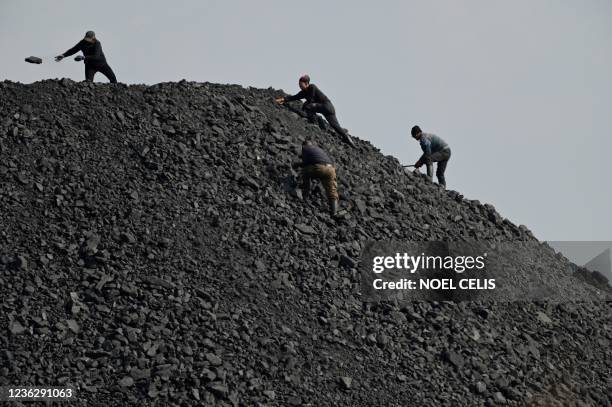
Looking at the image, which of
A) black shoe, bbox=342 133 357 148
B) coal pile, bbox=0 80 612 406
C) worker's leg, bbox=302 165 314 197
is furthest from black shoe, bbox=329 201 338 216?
black shoe, bbox=342 133 357 148

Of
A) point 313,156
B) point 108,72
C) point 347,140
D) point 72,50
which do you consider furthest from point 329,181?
point 72,50

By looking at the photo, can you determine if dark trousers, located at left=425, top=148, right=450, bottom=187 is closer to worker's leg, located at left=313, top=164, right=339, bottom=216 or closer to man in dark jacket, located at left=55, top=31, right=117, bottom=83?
worker's leg, located at left=313, top=164, right=339, bottom=216

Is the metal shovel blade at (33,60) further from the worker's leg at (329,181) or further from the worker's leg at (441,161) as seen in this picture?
the worker's leg at (441,161)

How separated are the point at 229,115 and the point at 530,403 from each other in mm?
10829

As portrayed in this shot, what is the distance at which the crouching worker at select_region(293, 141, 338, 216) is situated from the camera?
22.7m

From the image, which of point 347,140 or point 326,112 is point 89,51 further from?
point 347,140

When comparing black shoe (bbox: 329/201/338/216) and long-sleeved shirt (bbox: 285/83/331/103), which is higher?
long-sleeved shirt (bbox: 285/83/331/103)

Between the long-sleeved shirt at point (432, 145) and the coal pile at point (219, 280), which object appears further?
the long-sleeved shirt at point (432, 145)

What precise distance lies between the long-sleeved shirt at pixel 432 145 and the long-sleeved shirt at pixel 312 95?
3.17 meters

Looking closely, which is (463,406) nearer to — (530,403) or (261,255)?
(530,403)

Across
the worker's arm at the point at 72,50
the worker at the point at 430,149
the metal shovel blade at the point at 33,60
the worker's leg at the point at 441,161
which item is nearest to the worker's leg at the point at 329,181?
the worker at the point at 430,149

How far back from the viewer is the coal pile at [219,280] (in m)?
17.9

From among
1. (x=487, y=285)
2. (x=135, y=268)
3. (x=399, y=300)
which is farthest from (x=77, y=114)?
(x=487, y=285)

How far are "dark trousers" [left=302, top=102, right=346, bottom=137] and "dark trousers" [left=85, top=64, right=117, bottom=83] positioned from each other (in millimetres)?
5393
